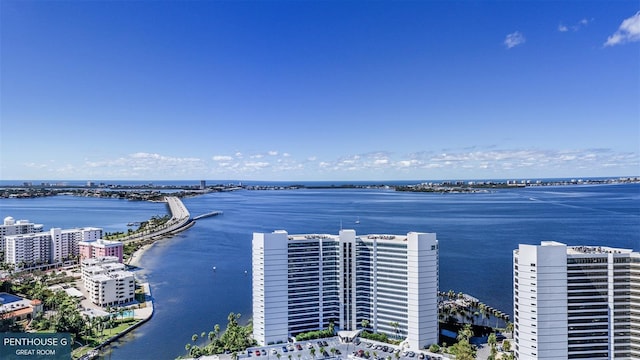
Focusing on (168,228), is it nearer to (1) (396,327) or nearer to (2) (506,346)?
(1) (396,327)

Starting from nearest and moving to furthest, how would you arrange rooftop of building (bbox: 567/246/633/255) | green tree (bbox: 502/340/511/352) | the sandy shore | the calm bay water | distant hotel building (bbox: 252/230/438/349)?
rooftop of building (bbox: 567/246/633/255) < green tree (bbox: 502/340/511/352) < distant hotel building (bbox: 252/230/438/349) < the calm bay water < the sandy shore

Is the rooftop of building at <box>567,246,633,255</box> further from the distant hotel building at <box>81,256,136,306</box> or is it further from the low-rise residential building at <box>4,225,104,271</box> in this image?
the low-rise residential building at <box>4,225,104,271</box>

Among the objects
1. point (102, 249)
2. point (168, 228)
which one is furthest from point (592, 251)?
point (168, 228)

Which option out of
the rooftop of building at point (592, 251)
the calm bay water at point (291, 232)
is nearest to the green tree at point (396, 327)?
the rooftop of building at point (592, 251)

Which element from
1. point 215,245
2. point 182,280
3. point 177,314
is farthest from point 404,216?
point 177,314

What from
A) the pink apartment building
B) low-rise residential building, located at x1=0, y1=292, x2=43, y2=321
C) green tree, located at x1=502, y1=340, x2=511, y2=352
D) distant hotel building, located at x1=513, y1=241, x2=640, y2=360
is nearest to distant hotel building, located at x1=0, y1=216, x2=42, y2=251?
the pink apartment building

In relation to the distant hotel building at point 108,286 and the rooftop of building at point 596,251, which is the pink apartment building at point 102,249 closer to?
the distant hotel building at point 108,286

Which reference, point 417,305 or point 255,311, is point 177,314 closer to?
point 255,311

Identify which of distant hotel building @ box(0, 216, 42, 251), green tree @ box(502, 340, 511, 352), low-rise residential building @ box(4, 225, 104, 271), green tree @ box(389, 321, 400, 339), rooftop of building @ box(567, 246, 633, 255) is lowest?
green tree @ box(502, 340, 511, 352)
